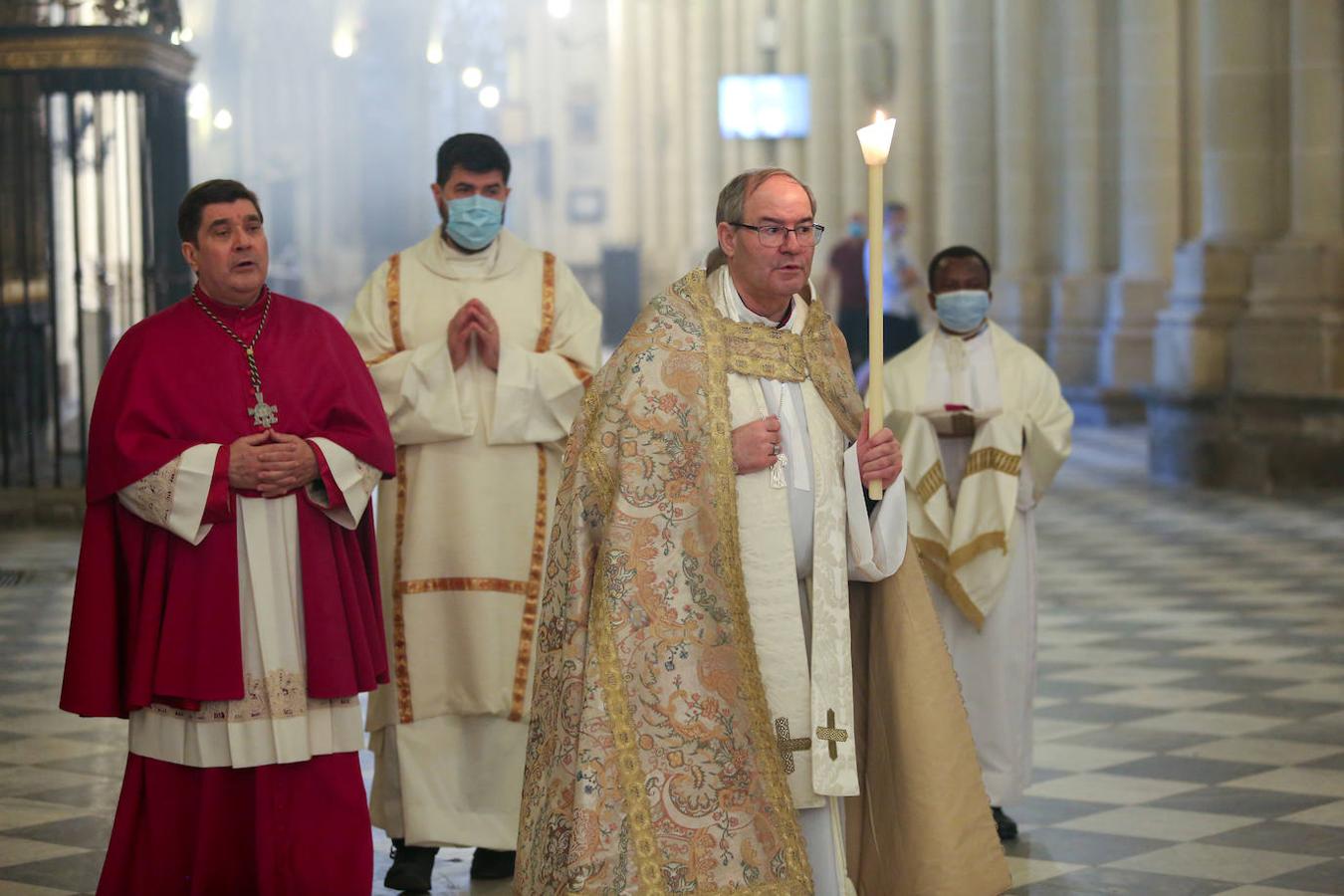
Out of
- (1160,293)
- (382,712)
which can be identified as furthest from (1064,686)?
(1160,293)

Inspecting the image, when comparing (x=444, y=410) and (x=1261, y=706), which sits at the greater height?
(x=444, y=410)

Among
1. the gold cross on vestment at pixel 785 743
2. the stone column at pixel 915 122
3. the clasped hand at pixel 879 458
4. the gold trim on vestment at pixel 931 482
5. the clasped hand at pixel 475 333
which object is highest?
the stone column at pixel 915 122

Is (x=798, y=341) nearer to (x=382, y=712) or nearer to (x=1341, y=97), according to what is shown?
(x=382, y=712)

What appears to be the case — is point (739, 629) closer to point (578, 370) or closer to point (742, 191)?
point (742, 191)

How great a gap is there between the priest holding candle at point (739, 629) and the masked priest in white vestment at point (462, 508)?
1.55m

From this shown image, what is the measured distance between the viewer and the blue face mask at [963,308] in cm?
641

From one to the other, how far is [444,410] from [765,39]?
84.3ft

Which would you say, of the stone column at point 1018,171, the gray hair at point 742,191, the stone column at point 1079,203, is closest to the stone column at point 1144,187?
the stone column at point 1079,203

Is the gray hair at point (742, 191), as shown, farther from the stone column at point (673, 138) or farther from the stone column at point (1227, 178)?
the stone column at point (673, 138)

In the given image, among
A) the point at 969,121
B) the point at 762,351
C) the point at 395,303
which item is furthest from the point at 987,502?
the point at 969,121

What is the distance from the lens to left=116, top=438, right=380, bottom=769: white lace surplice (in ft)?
15.8

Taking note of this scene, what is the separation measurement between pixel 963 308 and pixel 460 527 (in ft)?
5.39

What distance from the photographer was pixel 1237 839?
628 cm

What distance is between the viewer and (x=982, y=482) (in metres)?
6.41
